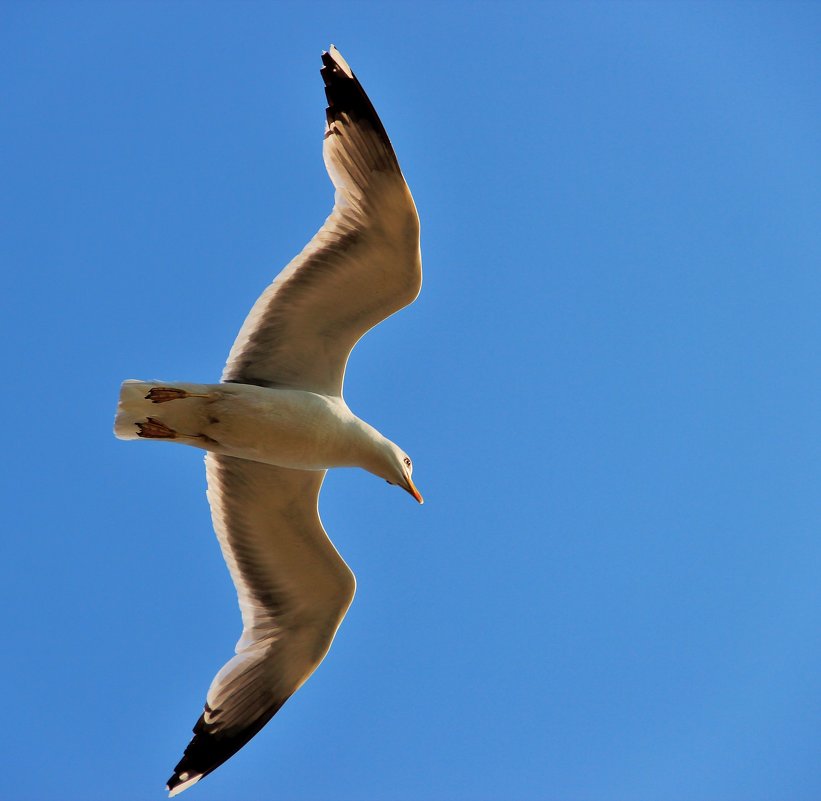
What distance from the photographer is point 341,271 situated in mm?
8180

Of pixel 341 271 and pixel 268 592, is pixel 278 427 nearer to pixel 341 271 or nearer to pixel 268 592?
pixel 341 271

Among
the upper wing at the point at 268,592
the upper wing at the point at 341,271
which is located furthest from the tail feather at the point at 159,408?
the upper wing at the point at 268,592

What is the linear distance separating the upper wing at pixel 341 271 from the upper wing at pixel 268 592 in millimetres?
877

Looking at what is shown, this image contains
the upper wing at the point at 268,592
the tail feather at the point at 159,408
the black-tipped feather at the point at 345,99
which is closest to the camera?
the tail feather at the point at 159,408

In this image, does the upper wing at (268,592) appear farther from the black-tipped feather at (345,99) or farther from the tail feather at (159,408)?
the black-tipped feather at (345,99)

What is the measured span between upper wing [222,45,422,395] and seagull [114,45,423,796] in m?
0.01

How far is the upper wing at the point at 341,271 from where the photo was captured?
8023 mm

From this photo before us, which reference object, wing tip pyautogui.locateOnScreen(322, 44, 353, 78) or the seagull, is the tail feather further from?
wing tip pyautogui.locateOnScreen(322, 44, 353, 78)

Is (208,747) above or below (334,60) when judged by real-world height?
below

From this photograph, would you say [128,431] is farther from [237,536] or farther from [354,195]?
[354,195]

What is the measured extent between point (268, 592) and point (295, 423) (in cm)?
177

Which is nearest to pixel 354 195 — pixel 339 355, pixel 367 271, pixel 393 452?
pixel 367 271

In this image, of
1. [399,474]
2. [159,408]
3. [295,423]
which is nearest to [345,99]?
[295,423]

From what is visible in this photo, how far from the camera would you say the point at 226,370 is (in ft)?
27.9
